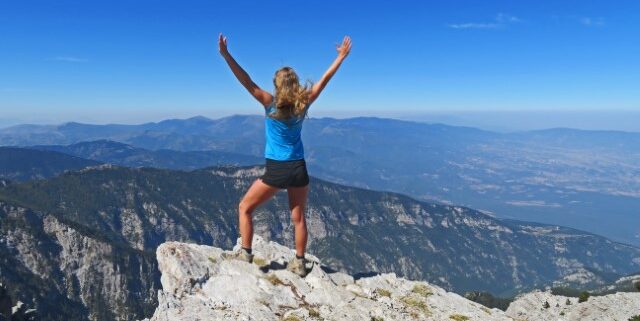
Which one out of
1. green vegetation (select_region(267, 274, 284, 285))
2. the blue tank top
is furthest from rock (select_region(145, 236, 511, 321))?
the blue tank top

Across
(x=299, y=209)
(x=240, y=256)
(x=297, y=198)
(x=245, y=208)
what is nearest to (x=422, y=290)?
(x=299, y=209)

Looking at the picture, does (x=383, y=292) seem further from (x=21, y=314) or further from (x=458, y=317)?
(x=21, y=314)

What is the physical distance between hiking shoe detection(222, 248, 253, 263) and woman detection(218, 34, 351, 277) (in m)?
0.30

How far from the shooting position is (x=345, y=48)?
1391 cm

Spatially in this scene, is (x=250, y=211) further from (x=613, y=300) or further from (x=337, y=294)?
(x=613, y=300)

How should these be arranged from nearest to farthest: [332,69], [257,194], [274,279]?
[332,69] → [257,194] → [274,279]

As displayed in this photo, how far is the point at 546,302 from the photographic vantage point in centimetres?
6078

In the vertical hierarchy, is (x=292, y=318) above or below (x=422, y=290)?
above

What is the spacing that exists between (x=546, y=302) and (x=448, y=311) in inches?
2069

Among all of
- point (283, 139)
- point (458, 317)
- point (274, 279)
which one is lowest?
point (458, 317)

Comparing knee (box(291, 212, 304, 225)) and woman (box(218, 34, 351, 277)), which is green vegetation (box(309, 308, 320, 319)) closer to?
woman (box(218, 34, 351, 277))

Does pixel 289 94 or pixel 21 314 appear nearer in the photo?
pixel 289 94

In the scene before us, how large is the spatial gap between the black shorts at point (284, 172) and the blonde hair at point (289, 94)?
5.60 ft

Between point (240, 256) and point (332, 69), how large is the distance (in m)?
7.80
